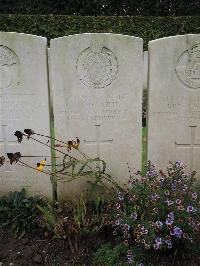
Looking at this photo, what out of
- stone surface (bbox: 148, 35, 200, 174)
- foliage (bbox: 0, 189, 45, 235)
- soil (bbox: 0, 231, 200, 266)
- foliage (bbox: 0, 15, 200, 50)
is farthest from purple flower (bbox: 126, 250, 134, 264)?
foliage (bbox: 0, 15, 200, 50)

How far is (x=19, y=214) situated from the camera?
3.60 meters

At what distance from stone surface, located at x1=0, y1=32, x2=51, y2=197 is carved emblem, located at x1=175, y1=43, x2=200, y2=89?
4.42 ft

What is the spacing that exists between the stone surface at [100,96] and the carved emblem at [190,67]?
15.8 inches

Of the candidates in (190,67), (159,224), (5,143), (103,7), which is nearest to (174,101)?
(190,67)

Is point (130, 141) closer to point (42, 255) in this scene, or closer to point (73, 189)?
point (73, 189)

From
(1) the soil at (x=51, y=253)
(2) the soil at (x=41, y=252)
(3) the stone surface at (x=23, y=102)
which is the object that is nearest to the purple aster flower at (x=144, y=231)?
(1) the soil at (x=51, y=253)

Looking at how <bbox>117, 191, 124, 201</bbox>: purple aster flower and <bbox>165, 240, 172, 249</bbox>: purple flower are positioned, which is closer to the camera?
<bbox>165, 240, 172, 249</bbox>: purple flower

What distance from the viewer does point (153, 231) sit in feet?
9.34

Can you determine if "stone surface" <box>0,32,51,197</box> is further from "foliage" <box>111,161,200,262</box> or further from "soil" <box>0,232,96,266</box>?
"foliage" <box>111,161,200,262</box>

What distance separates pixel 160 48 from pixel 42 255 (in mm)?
2216

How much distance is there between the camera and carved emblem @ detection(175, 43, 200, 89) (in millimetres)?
3807

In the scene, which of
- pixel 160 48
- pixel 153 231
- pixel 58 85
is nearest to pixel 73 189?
pixel 58 85

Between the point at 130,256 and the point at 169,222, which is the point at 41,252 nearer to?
the point at 130,256

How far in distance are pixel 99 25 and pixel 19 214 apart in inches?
389
